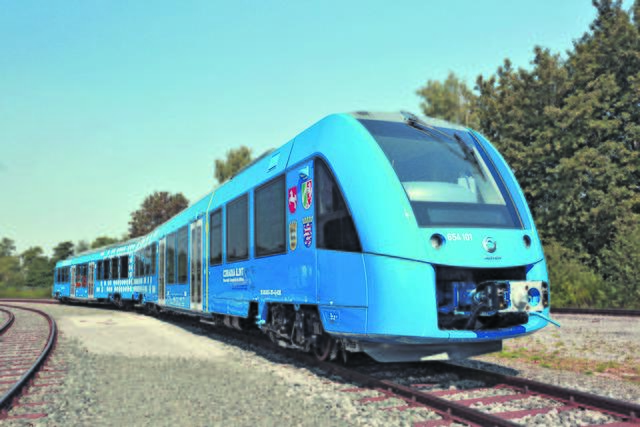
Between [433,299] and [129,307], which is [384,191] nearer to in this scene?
[433,299]

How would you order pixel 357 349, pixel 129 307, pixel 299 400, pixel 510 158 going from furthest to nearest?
pixel 510 158
pixel 129 307
pixel 357 349
pixel 299 400

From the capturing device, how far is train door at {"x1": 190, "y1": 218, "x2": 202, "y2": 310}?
12562 mm

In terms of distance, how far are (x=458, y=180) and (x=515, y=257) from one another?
1.15 metres

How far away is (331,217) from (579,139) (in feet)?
80.9

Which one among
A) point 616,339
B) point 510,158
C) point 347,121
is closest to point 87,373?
point 347,121

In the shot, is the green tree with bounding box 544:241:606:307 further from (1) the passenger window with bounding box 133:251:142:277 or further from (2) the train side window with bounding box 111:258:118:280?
(2) the train side window with bounding box 111:258:118:280

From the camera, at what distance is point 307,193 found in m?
7.43

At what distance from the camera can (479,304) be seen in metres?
6.02

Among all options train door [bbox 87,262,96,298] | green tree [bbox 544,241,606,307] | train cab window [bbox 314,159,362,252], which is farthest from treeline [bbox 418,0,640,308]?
train door [bbox 87,262,96,298]

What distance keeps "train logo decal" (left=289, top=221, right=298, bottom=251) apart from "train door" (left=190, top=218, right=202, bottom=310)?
205 inches

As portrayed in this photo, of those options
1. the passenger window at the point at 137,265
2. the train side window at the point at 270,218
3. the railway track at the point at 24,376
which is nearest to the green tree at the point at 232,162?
the passenger window at the point at 137,265

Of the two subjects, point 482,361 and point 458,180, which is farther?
point 482,361


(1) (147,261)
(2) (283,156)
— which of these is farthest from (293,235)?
(1) (147,261)

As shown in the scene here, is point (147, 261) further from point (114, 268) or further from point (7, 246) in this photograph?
point (7, 246)
